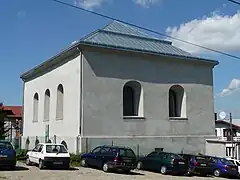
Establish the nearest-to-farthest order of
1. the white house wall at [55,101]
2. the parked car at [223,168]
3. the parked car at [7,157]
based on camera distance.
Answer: the parked car at [7,157], the parked car at [223,168], the white house wall at [55,101]

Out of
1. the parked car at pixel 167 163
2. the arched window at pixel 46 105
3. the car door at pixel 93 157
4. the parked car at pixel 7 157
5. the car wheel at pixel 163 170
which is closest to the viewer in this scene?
the parked car at pixel 7 157

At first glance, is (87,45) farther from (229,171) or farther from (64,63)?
(229,171)

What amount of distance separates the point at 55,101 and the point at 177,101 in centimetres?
1027

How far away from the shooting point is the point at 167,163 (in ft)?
77.3

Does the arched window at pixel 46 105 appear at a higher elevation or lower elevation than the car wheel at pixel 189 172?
higher

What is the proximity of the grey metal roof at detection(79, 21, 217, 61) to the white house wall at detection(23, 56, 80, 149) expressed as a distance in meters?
2.60

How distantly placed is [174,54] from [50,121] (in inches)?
466

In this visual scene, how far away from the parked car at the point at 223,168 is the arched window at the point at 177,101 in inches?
288

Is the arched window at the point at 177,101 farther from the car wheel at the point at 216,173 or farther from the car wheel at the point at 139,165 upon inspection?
the car wheel at the point at 139,165

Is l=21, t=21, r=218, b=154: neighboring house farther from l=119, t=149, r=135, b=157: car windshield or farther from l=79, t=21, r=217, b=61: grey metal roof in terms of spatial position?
l=119, t=149, r=135, b=157: car windshield

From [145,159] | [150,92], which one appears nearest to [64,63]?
[150,92]

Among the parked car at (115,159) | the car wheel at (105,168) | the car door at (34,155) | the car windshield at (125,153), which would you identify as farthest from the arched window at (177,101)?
the car door at (34,155)

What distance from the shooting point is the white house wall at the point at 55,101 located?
28.9 m

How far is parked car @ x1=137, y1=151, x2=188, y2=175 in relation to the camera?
23.4 metres
